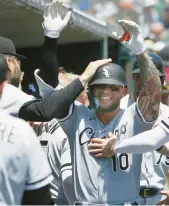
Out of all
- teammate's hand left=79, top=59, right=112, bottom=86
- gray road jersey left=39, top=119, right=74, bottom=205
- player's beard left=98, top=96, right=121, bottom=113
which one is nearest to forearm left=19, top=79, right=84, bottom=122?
teammate's hand left=79, top=59, right=112, bottom=86

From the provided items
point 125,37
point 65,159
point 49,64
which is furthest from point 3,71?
point 65,159

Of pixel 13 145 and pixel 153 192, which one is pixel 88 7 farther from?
pixel 13 145

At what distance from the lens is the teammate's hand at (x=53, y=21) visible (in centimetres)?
369

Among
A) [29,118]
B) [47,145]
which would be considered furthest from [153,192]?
[29,118]

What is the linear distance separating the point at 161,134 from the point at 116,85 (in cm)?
46

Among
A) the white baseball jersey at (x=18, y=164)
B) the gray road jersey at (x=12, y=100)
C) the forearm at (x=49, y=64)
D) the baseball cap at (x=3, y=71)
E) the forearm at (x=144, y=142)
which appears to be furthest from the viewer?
the forearm at (x=49, y=64)

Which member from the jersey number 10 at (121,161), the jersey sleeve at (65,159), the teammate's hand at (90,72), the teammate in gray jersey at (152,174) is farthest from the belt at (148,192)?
the teammate's hand at (90,72)

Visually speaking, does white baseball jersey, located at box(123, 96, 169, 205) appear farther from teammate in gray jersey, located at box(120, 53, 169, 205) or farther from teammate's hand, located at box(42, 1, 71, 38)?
teammate's hand, located at box(42, 1, 71, 38)

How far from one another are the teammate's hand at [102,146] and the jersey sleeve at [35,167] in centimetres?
100

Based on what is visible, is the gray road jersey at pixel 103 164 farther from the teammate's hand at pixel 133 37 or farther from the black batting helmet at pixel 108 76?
the teammate's hand at pixel 133 37

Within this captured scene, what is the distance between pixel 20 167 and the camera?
104 inches

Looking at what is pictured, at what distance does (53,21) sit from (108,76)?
47 centimetres

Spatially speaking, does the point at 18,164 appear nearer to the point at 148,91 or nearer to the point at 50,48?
the point at 50,48

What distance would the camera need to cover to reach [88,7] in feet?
34.3
